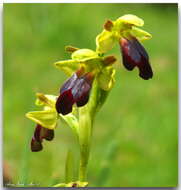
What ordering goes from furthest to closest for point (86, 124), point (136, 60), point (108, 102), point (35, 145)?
1. point (108, 102)
2. point (35, 145)
3. point (86, 124)
4. point (136, 60)

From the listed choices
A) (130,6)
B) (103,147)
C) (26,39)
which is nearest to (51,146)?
(103,147)

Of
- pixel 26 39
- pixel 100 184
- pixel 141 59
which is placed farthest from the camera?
pixel 26 39

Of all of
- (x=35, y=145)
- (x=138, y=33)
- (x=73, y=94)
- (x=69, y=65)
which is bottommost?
(x=35, y=145)

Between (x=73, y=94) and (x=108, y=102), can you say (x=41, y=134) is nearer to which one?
(x=73, y=94)

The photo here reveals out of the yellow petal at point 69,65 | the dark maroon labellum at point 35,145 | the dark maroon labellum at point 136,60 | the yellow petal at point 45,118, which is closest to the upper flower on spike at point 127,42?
the dark maroon labellum at point 136,60

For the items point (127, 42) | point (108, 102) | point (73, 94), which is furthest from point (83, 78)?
point (108, 102)

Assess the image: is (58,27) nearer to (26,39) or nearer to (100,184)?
(26,39)

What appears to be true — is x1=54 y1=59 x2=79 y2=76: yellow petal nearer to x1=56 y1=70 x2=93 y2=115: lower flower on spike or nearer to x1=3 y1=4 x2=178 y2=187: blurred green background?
x1=56 y1=70 x2=93 y2=115: lower flower on spike
